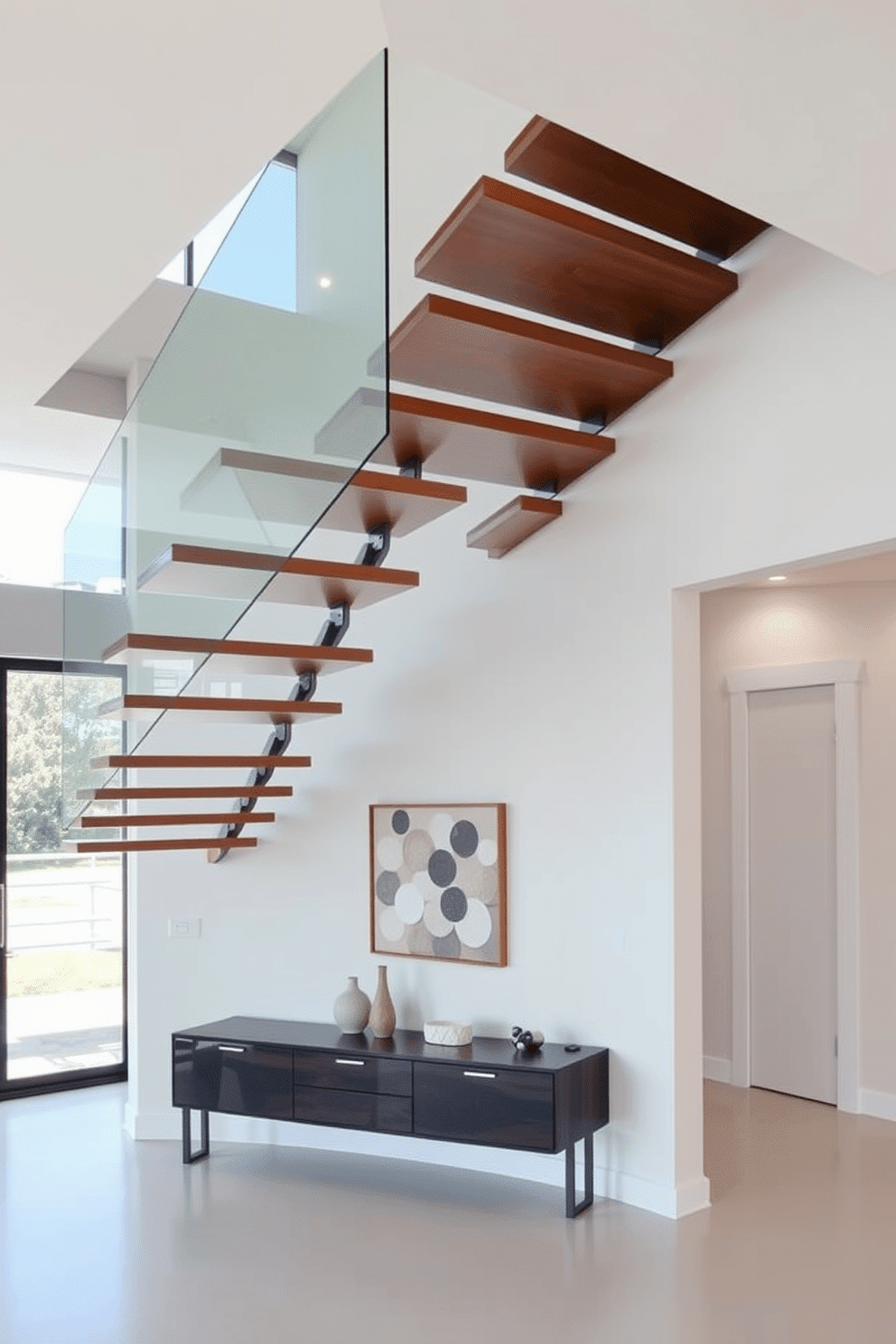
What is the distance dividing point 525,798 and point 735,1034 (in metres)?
2.45

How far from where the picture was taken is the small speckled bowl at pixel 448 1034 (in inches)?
201

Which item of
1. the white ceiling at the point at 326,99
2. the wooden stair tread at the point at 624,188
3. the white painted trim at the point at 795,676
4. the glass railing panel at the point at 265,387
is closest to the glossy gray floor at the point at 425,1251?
the glass railing panel at the point at 265,387

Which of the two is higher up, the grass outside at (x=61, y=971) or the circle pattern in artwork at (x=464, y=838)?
the circle pattern in artwork at (x=464, y=838)

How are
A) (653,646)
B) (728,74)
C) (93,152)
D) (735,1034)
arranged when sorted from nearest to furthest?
1. (728,74)
2. (93,152)
3. (653,646)
4. (735,1034)

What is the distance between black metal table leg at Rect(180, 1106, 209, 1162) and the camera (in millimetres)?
5469

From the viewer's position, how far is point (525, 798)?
17.4 feet

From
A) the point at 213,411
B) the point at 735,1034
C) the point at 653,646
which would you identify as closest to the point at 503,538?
the point at 653,646

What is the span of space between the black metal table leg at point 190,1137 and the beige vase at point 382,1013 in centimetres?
93

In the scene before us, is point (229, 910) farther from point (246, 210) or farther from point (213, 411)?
point (246, 210)

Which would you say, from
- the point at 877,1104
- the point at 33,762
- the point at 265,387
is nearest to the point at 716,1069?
the point at 877,1104

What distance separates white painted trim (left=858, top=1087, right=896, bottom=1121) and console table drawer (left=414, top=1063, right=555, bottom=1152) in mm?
2353

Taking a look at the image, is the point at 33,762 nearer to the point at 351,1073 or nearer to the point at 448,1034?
the point at 351,1073

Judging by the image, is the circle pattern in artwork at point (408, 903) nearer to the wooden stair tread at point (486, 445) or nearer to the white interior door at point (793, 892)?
the wooden stair tread at point (486, 445)

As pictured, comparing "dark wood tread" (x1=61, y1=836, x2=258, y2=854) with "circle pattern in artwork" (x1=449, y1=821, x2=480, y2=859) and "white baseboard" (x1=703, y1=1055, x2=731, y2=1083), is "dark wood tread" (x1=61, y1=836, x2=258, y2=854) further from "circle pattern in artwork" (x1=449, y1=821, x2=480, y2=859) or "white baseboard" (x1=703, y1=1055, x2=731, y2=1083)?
"white baseboard" (x1=703, y1=1055, x2=731, y2=1083)
